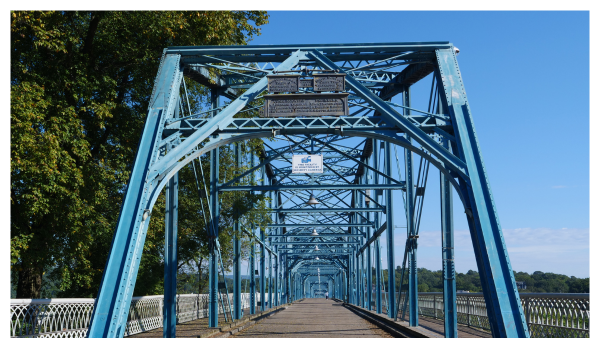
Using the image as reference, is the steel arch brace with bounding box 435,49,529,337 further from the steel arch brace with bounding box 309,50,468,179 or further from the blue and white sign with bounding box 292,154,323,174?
the blue and white sign with bounding box 292,154,323,174

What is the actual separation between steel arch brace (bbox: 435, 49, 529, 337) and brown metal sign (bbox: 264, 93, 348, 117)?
2.14 meters

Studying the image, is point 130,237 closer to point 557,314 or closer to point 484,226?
point 484,226

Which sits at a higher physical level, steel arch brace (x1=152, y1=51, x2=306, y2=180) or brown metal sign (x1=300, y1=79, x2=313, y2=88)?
brown metal sign (x1=300, y1=79, x2=313, y2=88)

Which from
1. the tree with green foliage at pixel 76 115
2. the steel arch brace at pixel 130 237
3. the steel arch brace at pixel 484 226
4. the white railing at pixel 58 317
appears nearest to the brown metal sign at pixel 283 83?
the steel arch brace at pixel 130 237

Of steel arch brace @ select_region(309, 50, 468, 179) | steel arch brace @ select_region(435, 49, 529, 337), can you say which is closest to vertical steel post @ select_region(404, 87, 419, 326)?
steel arch brace @ select_region(435, 49, 529, 337)

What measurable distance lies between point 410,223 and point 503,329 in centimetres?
714

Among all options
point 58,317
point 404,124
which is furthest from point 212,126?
point 58,317

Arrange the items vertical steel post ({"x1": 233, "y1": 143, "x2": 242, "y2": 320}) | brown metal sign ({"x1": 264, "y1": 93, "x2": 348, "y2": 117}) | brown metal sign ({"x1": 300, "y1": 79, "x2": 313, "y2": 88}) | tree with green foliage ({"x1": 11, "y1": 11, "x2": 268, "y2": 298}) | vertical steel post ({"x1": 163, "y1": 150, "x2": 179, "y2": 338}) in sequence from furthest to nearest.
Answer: vertical steel post ({"x1": 233, "y1": 143, "x2": 242, "y2": 320}) → tree with green foliage ({"x1": 11, "y1": 11, "x2": 268, "y2": 298}) → vertical steel post ({"x1": 163, "y1": 150, "x2": 179, "y2": 338}) → brown metal sign ({"x1": 300, "y1": 79, "x2": 313, "y2": 88}) → brown metal sign ({"x1": 264, "y1": 93, "x2": 348, "y2": 117})

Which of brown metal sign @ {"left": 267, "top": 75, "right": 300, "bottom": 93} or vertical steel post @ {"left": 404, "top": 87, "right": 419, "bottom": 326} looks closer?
brown metal sign @ {"left": 267, "top": 75, "right": 300, "bottom": 93}

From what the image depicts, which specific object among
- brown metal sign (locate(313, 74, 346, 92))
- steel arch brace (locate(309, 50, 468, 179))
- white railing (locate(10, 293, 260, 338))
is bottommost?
white railing (locate(10, 293, 260, 338))

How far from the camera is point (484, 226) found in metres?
9.36

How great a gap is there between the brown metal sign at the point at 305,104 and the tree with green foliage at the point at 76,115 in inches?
179

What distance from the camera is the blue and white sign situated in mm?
14961

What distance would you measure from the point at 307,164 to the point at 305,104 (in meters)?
3.79
